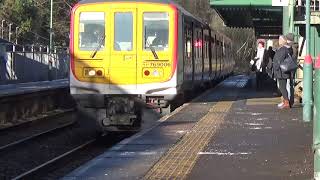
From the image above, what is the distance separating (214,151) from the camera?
9133 millimetres

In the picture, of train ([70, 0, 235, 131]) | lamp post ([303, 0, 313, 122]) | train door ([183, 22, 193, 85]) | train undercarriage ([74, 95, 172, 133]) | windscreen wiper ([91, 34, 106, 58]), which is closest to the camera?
lamp post ([303, 0, 313, 122])

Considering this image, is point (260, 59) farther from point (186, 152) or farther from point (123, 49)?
point (186, 152)

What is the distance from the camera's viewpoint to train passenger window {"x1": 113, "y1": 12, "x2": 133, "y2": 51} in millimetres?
14422

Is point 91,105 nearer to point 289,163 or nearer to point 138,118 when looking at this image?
point 138,118

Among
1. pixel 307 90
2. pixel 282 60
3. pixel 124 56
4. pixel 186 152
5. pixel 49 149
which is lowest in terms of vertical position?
pixel 49 149

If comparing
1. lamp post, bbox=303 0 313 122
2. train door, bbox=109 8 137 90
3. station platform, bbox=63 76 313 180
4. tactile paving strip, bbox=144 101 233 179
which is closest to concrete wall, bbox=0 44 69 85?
train door, bbox=109 8 137 90

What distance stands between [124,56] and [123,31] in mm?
560

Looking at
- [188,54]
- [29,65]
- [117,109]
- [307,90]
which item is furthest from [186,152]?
[29,65]

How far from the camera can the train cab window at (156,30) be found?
1435cm

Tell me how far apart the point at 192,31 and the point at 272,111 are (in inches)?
142

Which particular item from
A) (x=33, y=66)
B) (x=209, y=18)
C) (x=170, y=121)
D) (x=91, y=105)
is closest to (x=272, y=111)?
(x=170, y=121)

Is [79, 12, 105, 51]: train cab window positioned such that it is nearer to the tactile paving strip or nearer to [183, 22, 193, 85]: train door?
[183, 22, 193, 85]: train door

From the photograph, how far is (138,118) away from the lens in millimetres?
14273

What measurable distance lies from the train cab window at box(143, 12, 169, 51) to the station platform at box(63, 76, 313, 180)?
1.58 m
